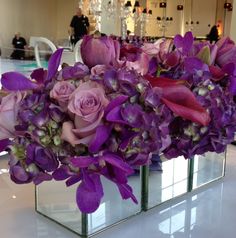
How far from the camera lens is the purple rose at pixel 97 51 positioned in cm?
52

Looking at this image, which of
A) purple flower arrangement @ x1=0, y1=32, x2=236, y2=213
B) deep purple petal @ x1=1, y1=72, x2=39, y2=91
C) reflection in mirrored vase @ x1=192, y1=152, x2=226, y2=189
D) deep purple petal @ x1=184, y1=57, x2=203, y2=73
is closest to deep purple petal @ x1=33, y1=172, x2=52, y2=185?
purple flower arrangement @ x1=0, y1=32, x2=236, y2=213

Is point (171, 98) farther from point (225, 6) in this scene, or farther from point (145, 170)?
point (225, 6)

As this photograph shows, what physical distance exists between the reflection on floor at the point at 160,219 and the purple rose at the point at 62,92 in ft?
0.92

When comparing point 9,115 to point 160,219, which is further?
point 160,219

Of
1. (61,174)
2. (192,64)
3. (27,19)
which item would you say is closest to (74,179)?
(61,174)

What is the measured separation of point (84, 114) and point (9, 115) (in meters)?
0.11

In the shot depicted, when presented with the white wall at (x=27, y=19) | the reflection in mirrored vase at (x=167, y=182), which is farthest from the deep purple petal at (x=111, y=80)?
the white wall at (x=27, y=19)

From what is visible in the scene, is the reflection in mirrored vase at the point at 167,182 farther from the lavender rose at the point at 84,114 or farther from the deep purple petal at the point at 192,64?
the lavender rose at the point at 84,114

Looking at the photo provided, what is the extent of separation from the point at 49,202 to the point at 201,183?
336mm

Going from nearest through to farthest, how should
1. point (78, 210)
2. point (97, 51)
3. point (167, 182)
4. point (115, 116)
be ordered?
point (115, 116) → point (97, 51) → point (78, 210) → point (167, 182)

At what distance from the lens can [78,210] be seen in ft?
2.21

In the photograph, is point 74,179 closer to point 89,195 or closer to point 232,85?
point 89,195

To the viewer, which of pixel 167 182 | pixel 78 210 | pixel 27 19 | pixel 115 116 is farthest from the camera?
pixel 27 19

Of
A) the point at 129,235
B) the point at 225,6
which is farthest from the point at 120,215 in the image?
the point at 225,6
